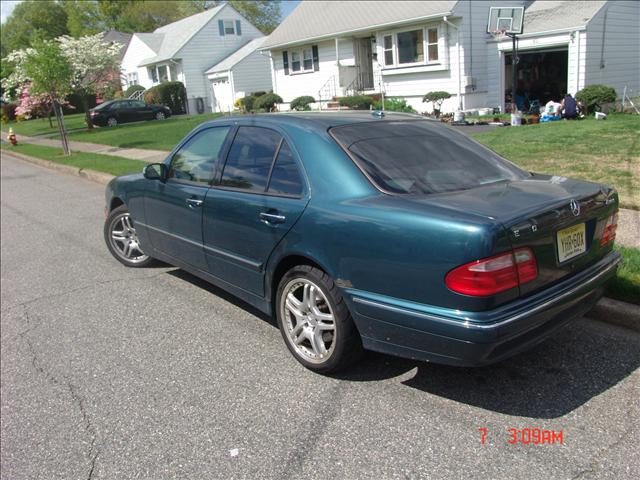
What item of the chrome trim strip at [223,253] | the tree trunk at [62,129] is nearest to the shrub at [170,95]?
the tree trunk at [62,129]

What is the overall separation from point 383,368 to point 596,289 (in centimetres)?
139

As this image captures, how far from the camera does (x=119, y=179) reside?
610 centimetres

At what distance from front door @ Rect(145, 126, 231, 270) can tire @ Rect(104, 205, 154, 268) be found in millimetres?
894

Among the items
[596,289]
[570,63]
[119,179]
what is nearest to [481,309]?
[596,289]

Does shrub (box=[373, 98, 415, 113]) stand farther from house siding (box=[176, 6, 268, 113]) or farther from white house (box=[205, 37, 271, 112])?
house siding (box=[176, 6, 268, 113])

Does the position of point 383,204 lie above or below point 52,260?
above

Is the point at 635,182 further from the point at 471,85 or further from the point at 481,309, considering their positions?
the point at 471,85

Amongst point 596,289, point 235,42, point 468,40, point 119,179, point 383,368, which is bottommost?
point 383,368

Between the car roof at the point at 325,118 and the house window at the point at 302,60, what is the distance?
23.6 meters

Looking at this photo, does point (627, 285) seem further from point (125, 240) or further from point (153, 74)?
point (153, 74)

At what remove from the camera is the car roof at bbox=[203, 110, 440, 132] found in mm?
3902

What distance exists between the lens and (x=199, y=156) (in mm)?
4820

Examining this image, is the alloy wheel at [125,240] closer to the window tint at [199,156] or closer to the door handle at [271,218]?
the window tint at [199,156]
